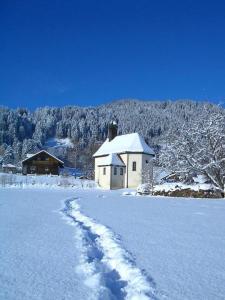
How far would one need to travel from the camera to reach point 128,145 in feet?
160

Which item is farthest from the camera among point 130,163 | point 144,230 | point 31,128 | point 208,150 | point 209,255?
point 31,128

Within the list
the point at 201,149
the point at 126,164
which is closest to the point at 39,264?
the point at 201,149

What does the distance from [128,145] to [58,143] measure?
93950 millimetres

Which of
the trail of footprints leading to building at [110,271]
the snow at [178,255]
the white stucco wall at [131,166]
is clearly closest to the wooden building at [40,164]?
the white stucco wall at [131,166]

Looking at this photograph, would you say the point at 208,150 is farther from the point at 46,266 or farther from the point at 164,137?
the point at 46,266

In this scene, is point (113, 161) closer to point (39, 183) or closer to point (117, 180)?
point (117, 180)

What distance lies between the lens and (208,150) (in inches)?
1036

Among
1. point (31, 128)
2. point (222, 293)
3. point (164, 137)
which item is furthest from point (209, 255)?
point (31, 128)

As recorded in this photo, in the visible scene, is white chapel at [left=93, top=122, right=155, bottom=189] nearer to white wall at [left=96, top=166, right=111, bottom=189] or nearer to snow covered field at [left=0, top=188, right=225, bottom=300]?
white wall at [left=96, top=166, right=111, bottom=189]

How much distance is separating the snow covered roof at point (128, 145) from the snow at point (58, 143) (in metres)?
84.1

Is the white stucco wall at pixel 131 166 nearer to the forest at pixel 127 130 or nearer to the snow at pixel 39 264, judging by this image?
the forest at pixel 127 130

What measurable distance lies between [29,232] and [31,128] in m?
137

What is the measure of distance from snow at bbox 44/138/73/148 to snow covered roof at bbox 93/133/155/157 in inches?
3310

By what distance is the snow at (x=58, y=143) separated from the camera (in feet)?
449
